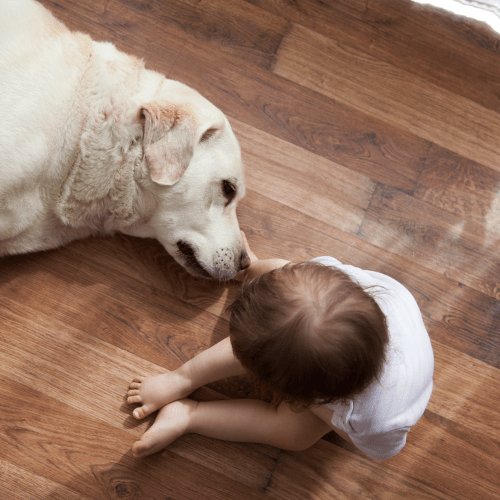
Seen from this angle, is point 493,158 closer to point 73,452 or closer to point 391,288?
point 391,288

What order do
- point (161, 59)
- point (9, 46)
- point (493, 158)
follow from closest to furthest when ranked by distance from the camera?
point (9, 46) → point (161, 59) → point (493, 158)

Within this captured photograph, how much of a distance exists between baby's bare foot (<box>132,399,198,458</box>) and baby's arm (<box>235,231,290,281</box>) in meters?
0.52

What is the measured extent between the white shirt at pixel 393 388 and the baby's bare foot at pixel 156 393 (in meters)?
0.56

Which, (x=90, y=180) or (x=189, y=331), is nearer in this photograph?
(x=90, y=180)

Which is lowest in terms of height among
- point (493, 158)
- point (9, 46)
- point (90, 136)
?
point (90, 136)

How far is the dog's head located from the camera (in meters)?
1.28

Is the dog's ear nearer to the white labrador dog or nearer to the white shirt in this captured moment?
the white labrador dog

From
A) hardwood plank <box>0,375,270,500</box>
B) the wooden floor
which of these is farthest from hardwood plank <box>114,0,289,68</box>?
hardwood plank <box>0,375,270,500</box>

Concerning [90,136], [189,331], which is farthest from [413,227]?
[90,136]

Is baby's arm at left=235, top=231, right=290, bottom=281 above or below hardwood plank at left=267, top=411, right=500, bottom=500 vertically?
above

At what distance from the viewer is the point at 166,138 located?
50.4 inches

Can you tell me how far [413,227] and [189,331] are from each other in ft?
3.42

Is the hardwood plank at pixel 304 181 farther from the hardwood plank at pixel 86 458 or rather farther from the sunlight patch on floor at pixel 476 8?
the hardwood plank at pixel 86 458

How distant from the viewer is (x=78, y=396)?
5.11 ft
